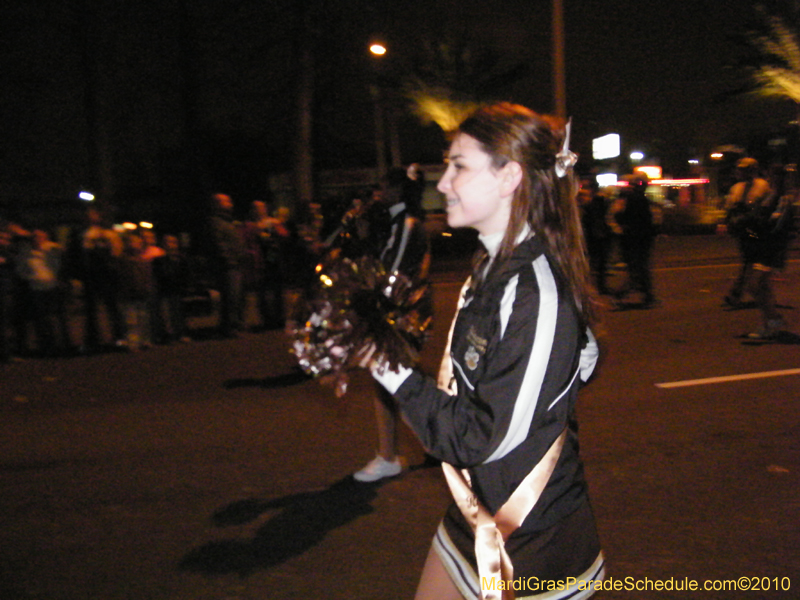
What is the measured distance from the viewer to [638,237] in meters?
11.5

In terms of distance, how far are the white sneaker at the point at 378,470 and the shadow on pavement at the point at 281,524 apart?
0.04 metres

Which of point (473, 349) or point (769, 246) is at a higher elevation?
point (473, 349)

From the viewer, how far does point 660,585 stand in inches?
139

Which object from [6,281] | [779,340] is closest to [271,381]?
[6,281]

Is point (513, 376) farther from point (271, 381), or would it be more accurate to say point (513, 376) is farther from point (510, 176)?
point (271, 381)

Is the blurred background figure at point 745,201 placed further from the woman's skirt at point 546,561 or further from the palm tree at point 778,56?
the palm tree at point 778,56

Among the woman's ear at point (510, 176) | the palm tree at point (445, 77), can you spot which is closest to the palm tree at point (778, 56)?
the palm tree at point (445, 77)

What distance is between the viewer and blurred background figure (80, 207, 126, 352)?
9.49 meters

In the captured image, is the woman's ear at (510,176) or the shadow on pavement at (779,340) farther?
the shadow on pavement at (779,340)

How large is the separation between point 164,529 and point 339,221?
2.03m

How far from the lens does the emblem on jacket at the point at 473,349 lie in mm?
1709

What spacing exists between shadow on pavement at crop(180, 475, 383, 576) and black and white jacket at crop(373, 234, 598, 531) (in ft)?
7.81

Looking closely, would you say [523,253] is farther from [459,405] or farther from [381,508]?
[381,508]

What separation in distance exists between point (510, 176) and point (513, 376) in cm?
48
